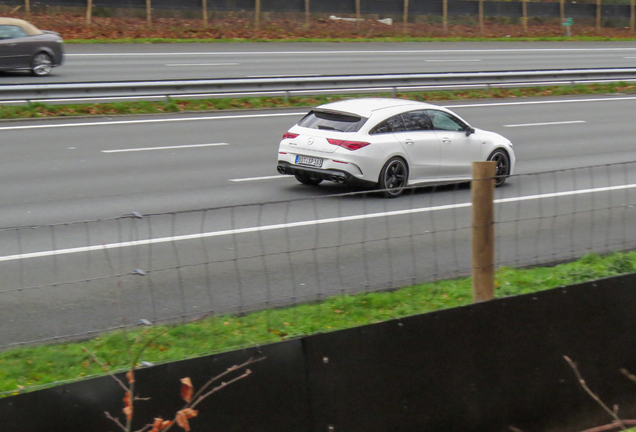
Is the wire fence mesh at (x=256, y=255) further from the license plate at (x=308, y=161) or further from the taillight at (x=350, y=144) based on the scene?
the taillight at (x=350, y=144)

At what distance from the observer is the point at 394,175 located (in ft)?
42.5

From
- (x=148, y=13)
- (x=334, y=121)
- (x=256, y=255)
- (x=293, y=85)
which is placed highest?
(x=148, y=13)

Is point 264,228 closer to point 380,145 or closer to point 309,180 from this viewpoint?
point 380,145

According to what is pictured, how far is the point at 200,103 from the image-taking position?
21.5m

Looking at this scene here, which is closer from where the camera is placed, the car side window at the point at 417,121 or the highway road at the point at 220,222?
the highway road at the point at 220,222

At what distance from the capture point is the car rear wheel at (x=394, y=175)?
499 inches

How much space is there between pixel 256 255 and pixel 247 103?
14228 mm

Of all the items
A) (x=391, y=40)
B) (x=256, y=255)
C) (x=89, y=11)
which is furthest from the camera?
(x=391, y=40)

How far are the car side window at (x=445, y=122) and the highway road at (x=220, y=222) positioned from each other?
3.55 feet

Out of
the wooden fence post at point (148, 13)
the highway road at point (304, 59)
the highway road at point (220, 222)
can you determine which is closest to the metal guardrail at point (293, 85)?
the highway road at point (220, 222)

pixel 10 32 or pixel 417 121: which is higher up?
pixel 10 32

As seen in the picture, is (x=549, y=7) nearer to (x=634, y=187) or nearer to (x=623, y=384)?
(x=634, y=187)

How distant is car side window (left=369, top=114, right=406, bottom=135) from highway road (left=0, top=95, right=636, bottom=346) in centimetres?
109

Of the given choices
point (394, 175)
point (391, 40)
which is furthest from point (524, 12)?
point (394, 175)
